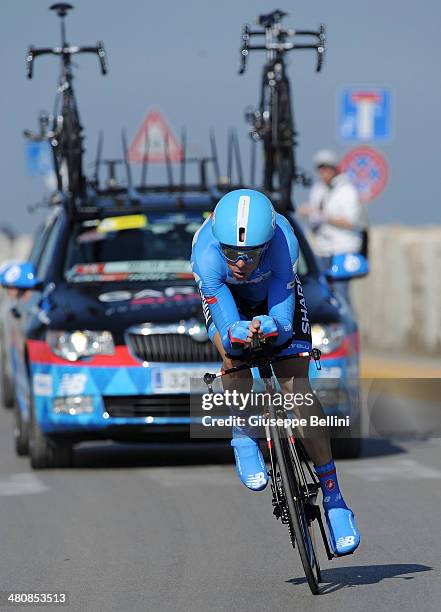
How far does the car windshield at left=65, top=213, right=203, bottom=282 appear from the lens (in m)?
12.7

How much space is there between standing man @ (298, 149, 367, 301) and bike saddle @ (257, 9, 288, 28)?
295cm

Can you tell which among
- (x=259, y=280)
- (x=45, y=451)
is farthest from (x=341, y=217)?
(x=259, y=280)

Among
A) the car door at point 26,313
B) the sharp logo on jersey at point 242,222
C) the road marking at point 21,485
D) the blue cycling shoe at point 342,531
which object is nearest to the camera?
the sharp logo on jersey at point 242,222

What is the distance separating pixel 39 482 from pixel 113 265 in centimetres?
179

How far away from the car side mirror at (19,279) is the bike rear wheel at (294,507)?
5.21 metres

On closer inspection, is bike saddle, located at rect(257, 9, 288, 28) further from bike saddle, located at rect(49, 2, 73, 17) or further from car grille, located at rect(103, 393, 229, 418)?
car grille, located at rect(103, 393, 229, 418)

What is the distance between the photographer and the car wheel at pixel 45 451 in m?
12.2

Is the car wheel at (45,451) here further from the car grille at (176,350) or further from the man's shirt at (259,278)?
the man's shirt at (259,278)

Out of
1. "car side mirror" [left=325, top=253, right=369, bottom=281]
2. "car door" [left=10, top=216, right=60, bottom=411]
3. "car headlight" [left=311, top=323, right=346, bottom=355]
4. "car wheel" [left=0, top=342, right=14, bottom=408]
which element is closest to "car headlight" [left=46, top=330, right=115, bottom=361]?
"car door" [left=10, top=216, right=60, bottom=411]

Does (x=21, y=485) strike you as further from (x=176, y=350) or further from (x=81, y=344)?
(x=176, y=350)

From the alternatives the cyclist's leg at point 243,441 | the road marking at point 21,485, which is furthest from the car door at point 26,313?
the cyclist's leg at point 243,441

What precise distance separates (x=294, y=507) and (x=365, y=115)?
17.9 m

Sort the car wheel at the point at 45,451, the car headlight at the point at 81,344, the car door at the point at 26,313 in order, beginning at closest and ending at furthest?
1. the car headlight at the point at 81,344
2. the car wheel at the point at 45,451
3. the car door at the point at 26,313

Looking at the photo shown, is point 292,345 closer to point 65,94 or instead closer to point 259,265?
point 259,265
